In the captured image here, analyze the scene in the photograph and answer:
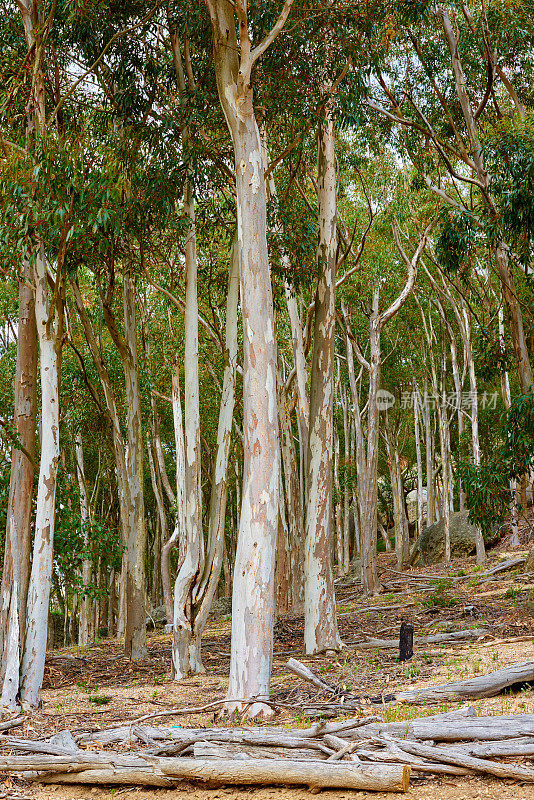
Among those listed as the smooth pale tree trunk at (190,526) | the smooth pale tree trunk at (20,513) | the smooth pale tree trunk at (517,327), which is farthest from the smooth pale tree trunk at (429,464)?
the smooth pale tree trunk at (20,513)

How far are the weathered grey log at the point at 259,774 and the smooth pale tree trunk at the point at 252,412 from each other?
1.48 meters

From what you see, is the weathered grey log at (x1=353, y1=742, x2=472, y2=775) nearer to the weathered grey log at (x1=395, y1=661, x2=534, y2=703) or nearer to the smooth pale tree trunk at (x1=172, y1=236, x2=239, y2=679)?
the weathered grey log at (x1=395, y1=661, x2=534, y2=703)

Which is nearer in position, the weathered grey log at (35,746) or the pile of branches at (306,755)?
the pile of branches at (306,755)

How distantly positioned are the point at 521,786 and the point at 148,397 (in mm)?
15025

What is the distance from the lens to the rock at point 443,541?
2097 cm

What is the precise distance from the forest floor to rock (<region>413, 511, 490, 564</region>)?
5.87m

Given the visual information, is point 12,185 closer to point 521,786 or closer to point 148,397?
point 521,786

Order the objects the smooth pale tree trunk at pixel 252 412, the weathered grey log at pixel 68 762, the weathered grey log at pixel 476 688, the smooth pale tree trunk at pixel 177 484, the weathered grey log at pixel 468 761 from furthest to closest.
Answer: the smooth pale tree trunk at pixel 177 484 → the smooth pale tree trunk at pixel 252 412 → the weathered grey log at pixel 476 688 → the weathered grey log at pixel 68 762 → the weathered grey log at pixel 468 761

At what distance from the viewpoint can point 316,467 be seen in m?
9.32

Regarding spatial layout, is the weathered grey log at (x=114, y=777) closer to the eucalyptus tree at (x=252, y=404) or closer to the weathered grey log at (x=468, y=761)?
the weathered grey log at (x=468, y=761)

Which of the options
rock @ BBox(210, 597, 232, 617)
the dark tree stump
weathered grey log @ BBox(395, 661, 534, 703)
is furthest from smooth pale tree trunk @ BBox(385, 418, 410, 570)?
weathered grey log @ BBox(395, 661, 534, 703)

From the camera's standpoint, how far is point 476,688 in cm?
534

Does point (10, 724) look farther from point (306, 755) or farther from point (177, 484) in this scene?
Result: point (177, 484)

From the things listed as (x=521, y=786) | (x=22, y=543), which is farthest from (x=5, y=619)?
(x=521, y=786)
